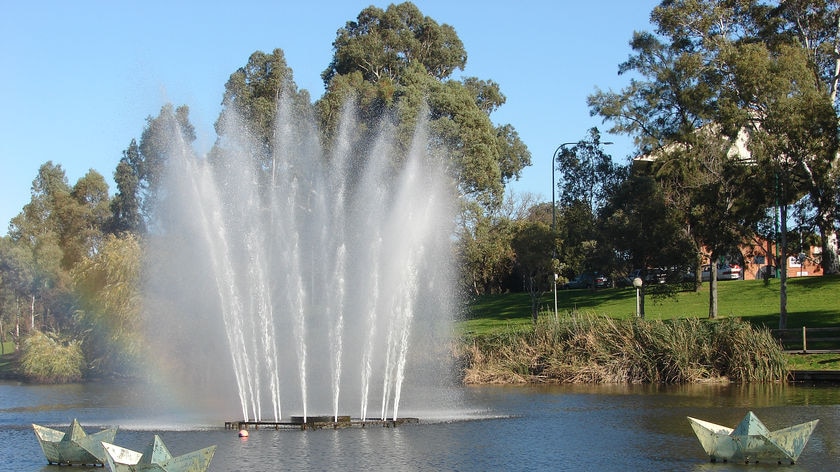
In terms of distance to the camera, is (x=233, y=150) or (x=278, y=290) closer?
(x=233, y=150)

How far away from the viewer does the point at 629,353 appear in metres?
39.6

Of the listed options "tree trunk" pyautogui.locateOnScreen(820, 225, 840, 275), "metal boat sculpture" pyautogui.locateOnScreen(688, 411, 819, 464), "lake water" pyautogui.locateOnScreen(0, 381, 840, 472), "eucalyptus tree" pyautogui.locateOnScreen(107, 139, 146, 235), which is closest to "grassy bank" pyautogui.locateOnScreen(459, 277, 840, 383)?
"lake water" pyautogui.locateOnScreen(0, 381, 840, 472)

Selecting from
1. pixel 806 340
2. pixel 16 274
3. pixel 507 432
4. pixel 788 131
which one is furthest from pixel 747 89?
pixel 16 274

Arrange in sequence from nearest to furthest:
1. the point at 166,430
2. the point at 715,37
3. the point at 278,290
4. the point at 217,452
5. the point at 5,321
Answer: the point at 217,452, the point at 166,430, the point at 278,290, the point at 715,37, the point at 5,321

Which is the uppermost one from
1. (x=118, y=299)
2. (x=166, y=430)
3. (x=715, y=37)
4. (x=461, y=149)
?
(x=715, y=37)

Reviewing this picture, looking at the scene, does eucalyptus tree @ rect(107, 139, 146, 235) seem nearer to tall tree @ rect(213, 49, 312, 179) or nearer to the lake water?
tall tree @ rect(213, 49, 312, 179)

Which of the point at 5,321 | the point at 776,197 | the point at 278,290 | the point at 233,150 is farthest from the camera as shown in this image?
the point at 5,321

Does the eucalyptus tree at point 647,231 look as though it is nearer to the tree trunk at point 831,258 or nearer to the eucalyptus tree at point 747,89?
the eucalyptus tree at point 747,89

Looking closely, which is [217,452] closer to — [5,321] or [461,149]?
[461,149]

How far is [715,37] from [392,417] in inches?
1664

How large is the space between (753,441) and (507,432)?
7.44 m

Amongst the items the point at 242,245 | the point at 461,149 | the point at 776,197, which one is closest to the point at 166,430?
the point at 242,245

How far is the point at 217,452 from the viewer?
72.0ft

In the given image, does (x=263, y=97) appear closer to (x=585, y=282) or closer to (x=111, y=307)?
(x=111, y=307)
